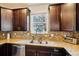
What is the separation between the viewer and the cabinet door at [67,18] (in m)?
1.76

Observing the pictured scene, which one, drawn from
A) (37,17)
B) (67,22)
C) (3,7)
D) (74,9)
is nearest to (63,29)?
(67,22)

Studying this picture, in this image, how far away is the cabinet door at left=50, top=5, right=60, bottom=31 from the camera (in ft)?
5.93

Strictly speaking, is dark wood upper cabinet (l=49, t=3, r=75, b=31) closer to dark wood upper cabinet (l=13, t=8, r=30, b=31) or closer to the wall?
the wall

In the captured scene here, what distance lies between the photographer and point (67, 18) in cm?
185

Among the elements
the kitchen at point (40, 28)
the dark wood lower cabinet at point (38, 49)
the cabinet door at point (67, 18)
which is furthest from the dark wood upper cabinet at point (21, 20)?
the cabinet door at point (67, 18)

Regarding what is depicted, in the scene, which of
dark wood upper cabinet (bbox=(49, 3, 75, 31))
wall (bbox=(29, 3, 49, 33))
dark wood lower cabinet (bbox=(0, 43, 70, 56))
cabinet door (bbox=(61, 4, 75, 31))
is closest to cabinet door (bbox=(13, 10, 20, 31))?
wall (bbox=(29, 3, 49, 33))

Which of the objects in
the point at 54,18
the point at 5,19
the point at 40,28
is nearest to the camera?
the point at 40,28

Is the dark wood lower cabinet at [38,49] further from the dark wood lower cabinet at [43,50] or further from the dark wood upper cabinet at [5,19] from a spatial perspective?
the dark wood upper cabinet at [5,19]

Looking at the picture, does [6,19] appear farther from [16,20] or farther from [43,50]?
[43,50]

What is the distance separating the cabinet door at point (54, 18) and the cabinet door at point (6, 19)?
20.7 inches

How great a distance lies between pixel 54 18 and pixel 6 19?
63cm

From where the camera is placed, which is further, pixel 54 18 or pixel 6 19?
pixel 54 18

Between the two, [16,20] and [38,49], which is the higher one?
[16,20]

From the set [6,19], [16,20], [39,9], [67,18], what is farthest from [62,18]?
[6,19]
